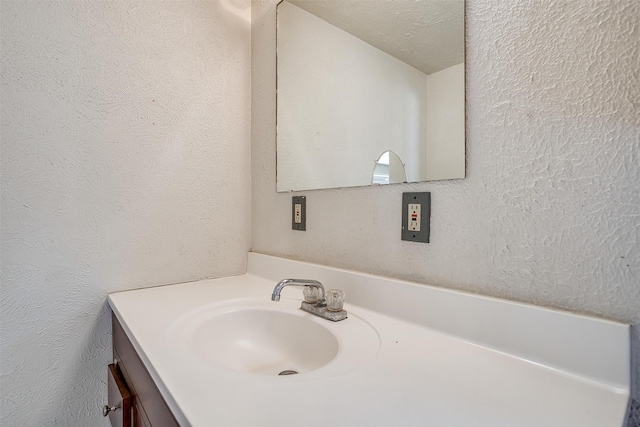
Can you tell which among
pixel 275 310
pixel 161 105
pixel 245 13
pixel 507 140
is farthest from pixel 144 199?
pixel 507 140

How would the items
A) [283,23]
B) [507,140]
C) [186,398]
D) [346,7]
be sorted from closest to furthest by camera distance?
[186,398]
[507,140]
[346,7]
[283,23]

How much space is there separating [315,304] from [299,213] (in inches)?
13.8

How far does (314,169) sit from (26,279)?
88 cm

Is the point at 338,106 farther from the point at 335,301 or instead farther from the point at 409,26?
the point at 335,301

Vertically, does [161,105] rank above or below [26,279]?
above

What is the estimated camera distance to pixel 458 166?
0.67m

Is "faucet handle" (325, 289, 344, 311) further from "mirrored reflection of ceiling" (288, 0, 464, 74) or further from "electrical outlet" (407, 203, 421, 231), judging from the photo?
"mirrored reflection of ceiling" (288, 0, 464, 74)

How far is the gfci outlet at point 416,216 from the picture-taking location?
717 mm

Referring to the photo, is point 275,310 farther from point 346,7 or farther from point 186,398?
point 346,7

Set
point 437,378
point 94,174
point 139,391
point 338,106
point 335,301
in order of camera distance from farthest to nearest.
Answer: point 338,106 → point 94,174 → point 335,301 → point 139,391 → point 437,378

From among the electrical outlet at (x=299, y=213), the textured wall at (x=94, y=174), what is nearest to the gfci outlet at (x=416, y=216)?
the electrical outlet at (x=299, y=213)

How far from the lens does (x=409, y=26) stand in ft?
2.69

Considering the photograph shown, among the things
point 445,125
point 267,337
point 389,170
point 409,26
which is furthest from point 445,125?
point 267,337

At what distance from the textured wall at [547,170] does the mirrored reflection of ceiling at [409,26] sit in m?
0.05
